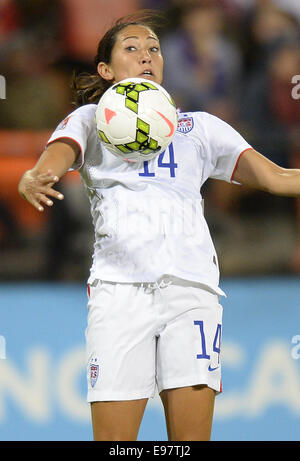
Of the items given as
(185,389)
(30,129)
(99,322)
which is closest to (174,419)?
(185,389)

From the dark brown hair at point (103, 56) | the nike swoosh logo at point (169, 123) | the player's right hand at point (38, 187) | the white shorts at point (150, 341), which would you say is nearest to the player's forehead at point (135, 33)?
the dark brown hair at point (103, 56)

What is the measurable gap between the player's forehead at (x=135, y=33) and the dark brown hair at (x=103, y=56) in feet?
0.08

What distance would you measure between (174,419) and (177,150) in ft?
2.73

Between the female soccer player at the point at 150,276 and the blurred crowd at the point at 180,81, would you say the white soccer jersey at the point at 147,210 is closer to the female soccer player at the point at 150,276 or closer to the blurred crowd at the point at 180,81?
the female soccer player at the point at 150,276

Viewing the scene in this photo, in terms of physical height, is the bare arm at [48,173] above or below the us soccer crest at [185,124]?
below

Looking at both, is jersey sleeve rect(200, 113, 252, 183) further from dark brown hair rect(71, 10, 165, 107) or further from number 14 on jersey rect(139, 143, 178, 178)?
dark brown hair rect(71, 10, 165, 107)

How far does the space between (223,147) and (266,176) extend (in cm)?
18

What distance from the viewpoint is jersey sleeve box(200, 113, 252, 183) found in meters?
2.52

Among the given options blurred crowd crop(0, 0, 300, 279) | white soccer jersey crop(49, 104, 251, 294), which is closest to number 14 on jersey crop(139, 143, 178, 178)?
white soccer jersey crop(49, 104, 251, 294)

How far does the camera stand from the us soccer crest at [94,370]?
7.61 feet

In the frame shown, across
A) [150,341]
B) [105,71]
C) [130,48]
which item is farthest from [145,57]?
[150,341]

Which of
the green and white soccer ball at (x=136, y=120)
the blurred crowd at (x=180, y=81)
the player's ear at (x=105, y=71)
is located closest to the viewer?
the green and white soccer ball at (x=136, y=120)

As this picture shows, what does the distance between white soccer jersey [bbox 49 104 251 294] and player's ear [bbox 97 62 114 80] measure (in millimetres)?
225
